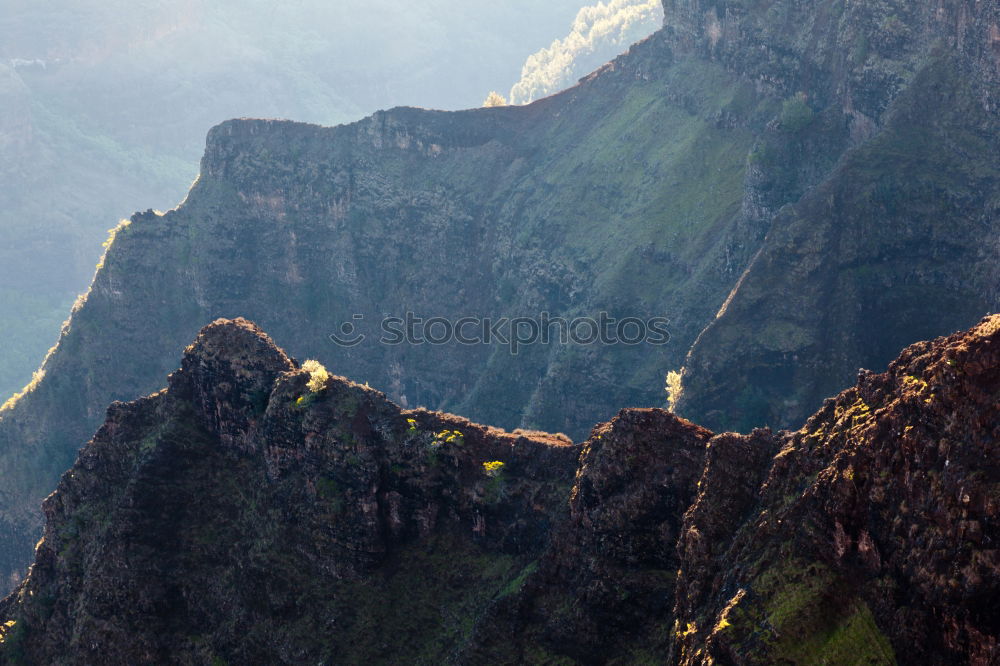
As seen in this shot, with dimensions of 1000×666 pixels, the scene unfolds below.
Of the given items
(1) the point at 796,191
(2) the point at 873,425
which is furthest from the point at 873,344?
(2) the point at 873,425

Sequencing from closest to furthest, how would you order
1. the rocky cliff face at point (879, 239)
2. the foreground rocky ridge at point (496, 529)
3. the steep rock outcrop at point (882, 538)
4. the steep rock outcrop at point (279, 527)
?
1. the steep rock outcrop at point (882, 538)
2. the foreground rocky ridge at point (496, 529)
3. the steep rock outcrop at point (279, 527)
4. the rocky cliff face at point (879, 239)

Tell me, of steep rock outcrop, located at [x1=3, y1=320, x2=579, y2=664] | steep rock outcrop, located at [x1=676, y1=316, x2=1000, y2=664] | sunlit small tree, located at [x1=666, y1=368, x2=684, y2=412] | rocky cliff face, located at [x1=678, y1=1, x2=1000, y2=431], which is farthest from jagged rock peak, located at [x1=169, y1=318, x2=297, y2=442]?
sunlit small tree, located at [x1=666, y1=368, x2=684, y2=412]

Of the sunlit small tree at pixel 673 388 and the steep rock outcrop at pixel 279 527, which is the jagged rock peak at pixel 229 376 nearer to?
the steep rock outcrop at pixel 279 527

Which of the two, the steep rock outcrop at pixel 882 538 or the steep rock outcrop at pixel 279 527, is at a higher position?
the steep rock outcrop at pixel 279 527

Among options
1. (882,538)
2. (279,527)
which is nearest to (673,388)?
(279,527)

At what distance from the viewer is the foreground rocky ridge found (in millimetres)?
56844

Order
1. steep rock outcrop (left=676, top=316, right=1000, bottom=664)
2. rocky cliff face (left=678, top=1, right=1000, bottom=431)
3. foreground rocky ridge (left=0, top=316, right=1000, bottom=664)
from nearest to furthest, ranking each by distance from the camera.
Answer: steep rock outcrop (left=676, top=316, right=1000, bottom=664)
foreground rocky ridge (left=0, top=316, right=1000, bottom=664)
rocky cliff face (left=678, top=1, right=1000, bottom=431)

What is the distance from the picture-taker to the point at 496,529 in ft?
299

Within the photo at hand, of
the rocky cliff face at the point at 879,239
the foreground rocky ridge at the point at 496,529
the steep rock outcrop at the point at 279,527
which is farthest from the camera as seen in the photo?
the rocky cliff face at the point at 879,239

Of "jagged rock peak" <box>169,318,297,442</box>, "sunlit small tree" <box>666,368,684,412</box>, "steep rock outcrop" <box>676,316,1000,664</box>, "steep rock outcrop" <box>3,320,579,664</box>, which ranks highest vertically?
"sunlit small tree" <box>666,368,684,412</box>

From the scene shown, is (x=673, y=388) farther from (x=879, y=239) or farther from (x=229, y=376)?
(x=229, y=376)

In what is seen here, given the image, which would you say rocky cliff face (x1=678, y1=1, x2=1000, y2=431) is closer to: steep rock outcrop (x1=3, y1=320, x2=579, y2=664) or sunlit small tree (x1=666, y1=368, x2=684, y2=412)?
sunlit small tree (x1=666, y1=368, x2=684, y2=412)

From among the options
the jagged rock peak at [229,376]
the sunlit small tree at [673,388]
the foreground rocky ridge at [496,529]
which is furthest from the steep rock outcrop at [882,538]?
the sunlit small tree at [673,388]

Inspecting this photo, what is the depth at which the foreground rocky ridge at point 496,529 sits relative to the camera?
56.8 m
